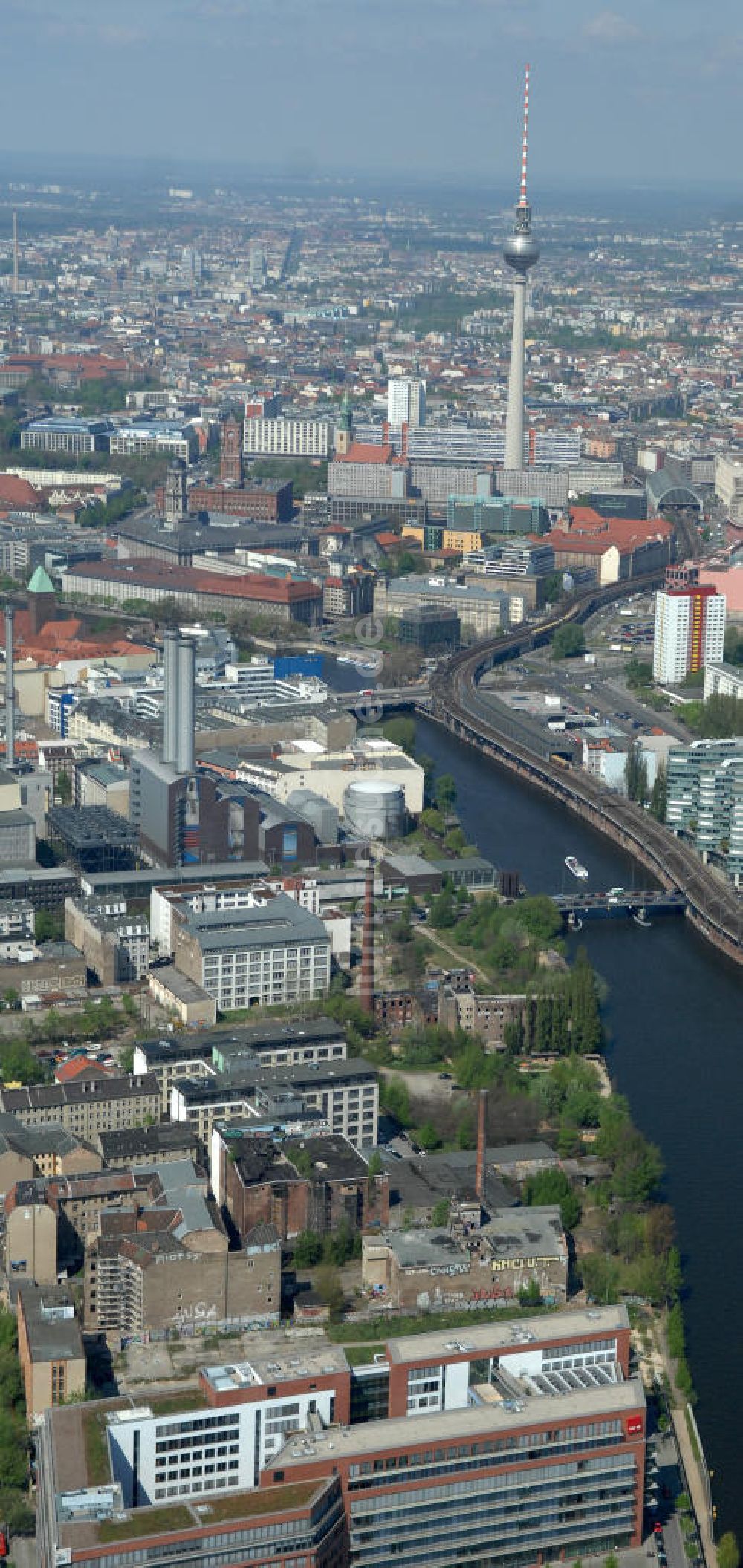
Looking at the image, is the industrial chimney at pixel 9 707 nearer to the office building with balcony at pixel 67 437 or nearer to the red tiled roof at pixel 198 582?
the red tiled roof at pixel 198 582

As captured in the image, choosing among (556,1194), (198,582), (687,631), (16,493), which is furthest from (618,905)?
(16,493)

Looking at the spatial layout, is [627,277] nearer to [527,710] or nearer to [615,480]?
[615,480]

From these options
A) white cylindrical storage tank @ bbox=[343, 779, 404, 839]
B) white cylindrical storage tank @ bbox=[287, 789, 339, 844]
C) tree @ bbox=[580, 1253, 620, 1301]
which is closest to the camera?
tree @ bbox=[580, 1253, 620, 1301]

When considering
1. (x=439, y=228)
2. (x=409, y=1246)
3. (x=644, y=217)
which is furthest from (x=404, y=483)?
(x=644, y=217)

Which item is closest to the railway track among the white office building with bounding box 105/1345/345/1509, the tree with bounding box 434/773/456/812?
the tree with bounding box 434/773/456/812

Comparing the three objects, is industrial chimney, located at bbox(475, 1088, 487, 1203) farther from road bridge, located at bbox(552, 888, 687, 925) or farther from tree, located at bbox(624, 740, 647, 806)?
tree, located at bbox(624, 740, 647, 806)

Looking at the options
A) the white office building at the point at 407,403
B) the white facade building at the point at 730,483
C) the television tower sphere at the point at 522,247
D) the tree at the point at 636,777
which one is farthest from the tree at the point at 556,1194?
the white office building at the point at 407,403

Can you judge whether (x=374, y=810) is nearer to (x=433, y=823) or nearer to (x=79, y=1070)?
(x=433, y=823)
